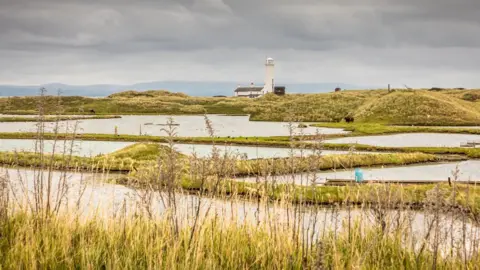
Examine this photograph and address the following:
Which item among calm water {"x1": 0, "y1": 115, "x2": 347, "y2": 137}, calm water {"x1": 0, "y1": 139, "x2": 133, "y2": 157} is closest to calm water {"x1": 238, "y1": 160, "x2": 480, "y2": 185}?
calm water {"x1": 0, "y1": 115, "x2": 347, "y2": 137}

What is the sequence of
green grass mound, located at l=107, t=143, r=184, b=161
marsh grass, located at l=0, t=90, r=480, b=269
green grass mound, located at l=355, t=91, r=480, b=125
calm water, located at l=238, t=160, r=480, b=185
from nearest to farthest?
marsh grass, located at l=0, t=90, r=480, b=269 < calm water, located at l=238, t=160, r=480, b=185 < green grass mound, located at l=107, t=143, r=184, b=161 < green grass mound, located at l=355, t=91, r=480, b=125

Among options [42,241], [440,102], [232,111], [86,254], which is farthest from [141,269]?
[232,111]

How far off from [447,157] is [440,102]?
60.7 meters

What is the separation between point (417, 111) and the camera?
3691 inches

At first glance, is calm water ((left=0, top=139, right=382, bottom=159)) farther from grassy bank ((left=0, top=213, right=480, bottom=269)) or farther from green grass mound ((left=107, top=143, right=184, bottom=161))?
grassy bank ((left=0, top=213, right=480, bottom=269))

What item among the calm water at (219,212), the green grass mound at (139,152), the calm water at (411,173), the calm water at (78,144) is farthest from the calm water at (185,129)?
the calm water at (219,212)

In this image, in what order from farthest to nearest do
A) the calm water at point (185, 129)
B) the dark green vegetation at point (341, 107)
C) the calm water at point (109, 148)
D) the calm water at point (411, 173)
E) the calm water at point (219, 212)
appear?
the dark green vegetation at point (341, 107)
the calm water at point (185, 129)
the calm water at point (109, 148)
the calm water at point (411, 173)
the calm water at point (219, 212)

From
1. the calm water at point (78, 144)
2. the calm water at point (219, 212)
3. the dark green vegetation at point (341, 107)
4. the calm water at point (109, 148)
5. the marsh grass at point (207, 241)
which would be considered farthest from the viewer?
the dark green vegetation at point (341, 107)

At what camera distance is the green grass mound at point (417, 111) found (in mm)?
88994

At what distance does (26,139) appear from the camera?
174 ft

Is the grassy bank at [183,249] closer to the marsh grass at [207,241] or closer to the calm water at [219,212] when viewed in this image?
the marsh grass at [207,241]

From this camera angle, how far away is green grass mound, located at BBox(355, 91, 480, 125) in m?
89.0

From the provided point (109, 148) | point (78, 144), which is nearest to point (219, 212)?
point (78, 144)

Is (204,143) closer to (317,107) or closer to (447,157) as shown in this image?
(447,157)
